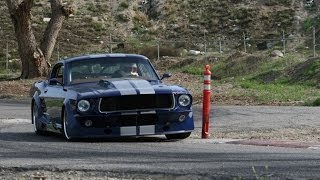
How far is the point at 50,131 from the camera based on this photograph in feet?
49.0

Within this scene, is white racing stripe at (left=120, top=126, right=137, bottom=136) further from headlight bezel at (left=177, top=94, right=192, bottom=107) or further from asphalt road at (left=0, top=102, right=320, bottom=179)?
headlight bezel at (left=177, top=94, right=192, bottom=107)

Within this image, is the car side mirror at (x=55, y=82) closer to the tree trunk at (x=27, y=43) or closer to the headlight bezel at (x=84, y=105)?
the headlight bezel at (x=84, y=105)

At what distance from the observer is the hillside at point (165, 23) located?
4834cm

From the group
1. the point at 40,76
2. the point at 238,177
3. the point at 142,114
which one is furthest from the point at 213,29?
the point at 238,177

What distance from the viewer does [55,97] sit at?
1435 centimetres

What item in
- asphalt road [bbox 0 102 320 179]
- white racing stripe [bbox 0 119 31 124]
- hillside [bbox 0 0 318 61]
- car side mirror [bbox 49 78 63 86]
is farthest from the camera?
hillside [bbox 0 0 318 61]

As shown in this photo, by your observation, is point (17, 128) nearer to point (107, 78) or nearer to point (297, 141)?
point (107, 78)

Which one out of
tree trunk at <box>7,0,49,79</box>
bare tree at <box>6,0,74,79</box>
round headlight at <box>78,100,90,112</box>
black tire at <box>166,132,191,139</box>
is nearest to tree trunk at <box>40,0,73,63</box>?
bare tree at <box>6,0,74,79</box>

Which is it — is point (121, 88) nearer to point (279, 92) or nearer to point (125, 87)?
point (125, 87)

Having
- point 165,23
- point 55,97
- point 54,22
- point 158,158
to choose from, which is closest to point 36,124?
point 55,97

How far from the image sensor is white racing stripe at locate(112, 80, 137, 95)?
13.1m

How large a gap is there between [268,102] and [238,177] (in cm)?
1477

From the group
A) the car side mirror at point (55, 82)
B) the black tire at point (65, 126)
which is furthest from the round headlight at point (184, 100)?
the car side mirror at point (55, 82)

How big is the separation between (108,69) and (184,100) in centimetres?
178
